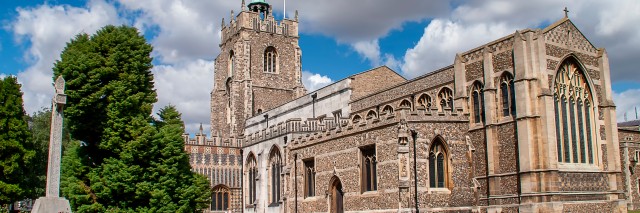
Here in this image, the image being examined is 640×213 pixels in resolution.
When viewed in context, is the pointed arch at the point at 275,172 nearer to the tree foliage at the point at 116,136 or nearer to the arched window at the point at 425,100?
the tree foliage at the point at 116,136

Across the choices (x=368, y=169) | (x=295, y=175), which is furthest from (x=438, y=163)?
(x=295, y=175)

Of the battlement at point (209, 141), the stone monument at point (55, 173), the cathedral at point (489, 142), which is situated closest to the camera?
the stone monument at point (55, 173)

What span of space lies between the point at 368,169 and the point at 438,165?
13.1ft

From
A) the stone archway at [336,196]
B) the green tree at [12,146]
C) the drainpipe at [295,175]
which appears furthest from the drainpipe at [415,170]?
the green tree at [12,146]

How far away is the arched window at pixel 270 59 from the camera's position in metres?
62.7

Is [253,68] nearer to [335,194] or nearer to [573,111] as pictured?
[335,194]

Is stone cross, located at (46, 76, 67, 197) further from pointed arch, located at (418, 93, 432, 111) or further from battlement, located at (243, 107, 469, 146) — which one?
pointed arch, located at (418, 93, 432, 111)

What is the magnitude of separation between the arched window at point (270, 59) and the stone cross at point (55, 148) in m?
41.3

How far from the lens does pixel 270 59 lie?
63.1 metres

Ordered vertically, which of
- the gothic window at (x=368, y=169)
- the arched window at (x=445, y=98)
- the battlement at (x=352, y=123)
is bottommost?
the gothic window at (x=368, y=169)

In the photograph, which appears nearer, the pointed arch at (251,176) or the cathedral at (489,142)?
the cathedral at (489,142)

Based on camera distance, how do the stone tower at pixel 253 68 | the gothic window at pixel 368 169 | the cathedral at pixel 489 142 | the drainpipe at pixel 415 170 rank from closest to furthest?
the cathedral at pixel 489 142 < the drainpipe at pixel 415 170 < the gothic window at pixel 368 169 < the stone tower at pixel 253 68

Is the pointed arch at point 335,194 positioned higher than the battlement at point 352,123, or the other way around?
the battlement at point 352,123

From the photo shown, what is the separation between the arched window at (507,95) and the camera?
93.1 ft
